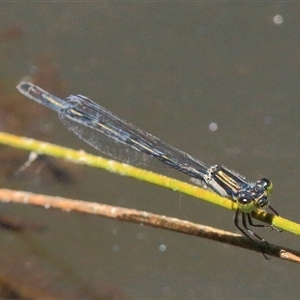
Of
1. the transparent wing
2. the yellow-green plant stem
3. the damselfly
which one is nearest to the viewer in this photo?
the yellow-green plant stem

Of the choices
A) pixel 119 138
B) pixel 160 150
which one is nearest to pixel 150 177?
pixel 160 150

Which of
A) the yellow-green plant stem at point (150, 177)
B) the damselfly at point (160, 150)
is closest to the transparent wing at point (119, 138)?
the damselfly at point (160, 150)

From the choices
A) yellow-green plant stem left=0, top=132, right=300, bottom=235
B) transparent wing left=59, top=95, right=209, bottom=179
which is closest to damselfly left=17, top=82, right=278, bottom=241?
transparent wing left=59, top=95, right=209, bottom=179

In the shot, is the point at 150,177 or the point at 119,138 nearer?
the point at 150,177

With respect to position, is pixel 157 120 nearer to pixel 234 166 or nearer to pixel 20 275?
pixel 234 166

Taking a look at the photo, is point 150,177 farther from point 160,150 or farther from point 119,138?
point 119,138

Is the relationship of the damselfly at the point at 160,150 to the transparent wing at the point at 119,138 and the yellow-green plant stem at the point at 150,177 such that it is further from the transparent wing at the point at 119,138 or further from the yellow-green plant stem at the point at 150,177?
the yellow-green plant stem at the point at 150,177

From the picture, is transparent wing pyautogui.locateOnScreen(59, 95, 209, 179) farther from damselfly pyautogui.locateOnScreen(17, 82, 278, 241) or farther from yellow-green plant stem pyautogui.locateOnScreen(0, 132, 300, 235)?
yellow-green plant stem pyautogui.locateOnScreen(0, 132, 300, 235)
